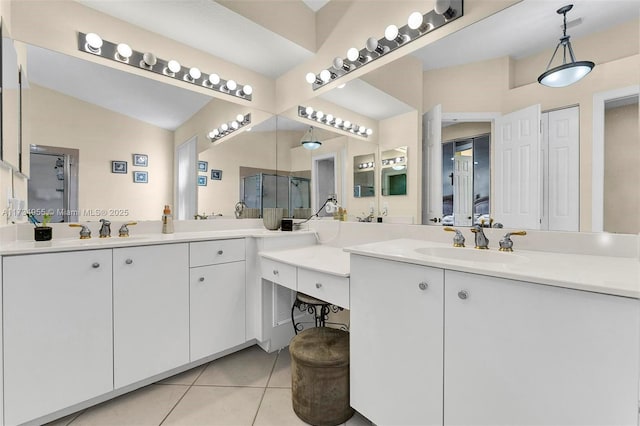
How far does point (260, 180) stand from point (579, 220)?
88.4 inches

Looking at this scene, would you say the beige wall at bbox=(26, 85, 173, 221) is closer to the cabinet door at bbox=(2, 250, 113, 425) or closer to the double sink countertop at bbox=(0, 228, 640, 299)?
the double sink countertop at bbox=(0, 228, 640, 299)

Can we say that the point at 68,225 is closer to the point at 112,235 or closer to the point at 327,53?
the point at 112,235

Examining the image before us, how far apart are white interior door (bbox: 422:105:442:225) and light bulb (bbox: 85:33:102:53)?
6.99 ft

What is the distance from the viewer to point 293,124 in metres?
2.55

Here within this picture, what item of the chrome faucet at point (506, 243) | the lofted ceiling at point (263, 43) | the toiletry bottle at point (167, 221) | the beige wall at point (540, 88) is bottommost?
the chrome faucet at point (506, 243)

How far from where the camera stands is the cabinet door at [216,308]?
5.76 feet

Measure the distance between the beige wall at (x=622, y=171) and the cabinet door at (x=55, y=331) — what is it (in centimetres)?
233

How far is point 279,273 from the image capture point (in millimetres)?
1769

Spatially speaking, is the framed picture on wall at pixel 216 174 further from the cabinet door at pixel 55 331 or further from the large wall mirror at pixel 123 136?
the cabinet door at pixel 55 331

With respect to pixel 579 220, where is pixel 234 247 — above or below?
below

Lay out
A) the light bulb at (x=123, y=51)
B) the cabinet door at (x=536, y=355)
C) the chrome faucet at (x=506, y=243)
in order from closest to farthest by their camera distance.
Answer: the cabinet door at (x=536, y=355) → the chrome faucet at (x=506, y=243) → the light bulb at (x=123, y=51)

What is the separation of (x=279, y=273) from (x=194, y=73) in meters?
1.73

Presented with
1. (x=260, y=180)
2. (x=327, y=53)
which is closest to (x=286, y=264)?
(x=260, y=180)

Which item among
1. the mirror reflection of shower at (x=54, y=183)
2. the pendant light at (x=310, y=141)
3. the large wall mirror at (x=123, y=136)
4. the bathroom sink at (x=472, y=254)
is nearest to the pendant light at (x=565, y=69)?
the bathroom sink at (x=472, y=254)
